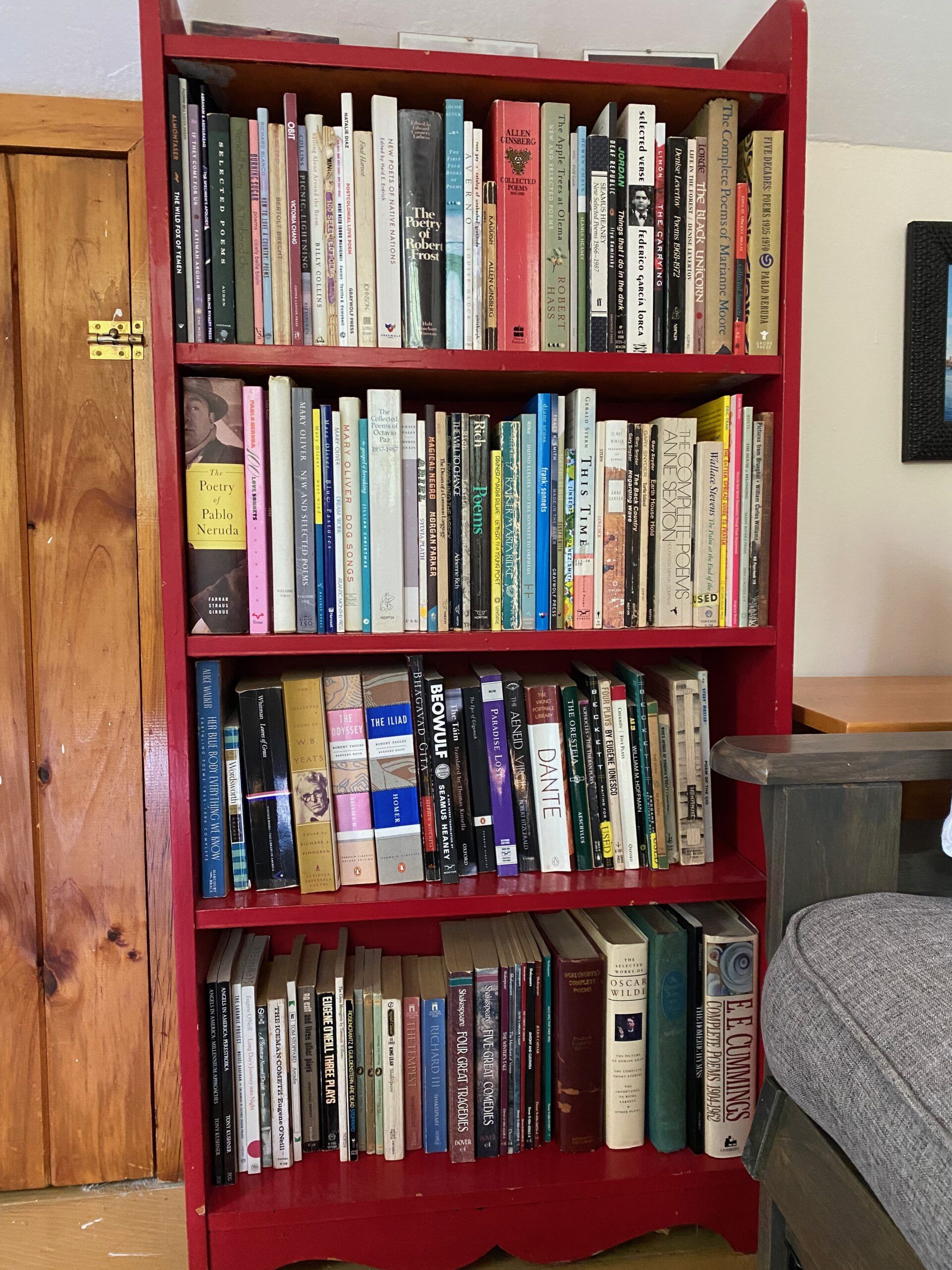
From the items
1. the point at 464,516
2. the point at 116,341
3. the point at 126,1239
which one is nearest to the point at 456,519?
the point at 464,516

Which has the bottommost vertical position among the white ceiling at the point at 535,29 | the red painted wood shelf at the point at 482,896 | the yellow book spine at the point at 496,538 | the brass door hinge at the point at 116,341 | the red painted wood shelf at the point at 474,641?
the red painted wood shelf at the point at 482,896

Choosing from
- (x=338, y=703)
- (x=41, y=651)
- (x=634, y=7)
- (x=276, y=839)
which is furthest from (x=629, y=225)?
(x=41, y=651)

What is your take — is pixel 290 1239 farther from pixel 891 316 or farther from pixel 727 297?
pixel 891 316

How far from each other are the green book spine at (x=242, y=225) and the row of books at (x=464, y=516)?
8 cm

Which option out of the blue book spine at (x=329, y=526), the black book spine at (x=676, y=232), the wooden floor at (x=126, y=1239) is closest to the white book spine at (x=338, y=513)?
the blue book spine at (x=329, y=526)

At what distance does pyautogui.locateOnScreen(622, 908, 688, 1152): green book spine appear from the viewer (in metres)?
1.14

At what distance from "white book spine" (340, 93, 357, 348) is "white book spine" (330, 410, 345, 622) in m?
0.11

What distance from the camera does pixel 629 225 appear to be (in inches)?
41.8

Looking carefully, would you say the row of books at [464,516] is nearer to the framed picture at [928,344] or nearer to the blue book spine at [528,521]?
the blue book spine at [528,521]

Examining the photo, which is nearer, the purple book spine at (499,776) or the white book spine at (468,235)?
the white book spine at (468,235)

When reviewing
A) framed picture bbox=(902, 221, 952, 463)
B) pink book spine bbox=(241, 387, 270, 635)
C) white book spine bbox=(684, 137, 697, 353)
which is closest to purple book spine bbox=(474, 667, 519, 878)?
pink book spine bbox=(241, 387, 270, 635)

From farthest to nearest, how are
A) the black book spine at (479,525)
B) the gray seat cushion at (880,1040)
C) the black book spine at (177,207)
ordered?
the black book spine at (479,525) < the black book spine at (177,207) < the gray seat cushion at (880,1040)

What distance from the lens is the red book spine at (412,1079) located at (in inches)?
45.4

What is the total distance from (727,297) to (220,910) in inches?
39.9
